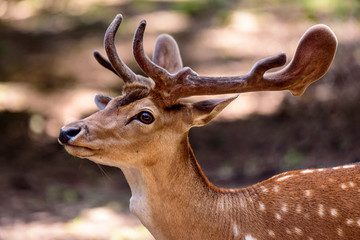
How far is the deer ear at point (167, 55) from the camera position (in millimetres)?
4359

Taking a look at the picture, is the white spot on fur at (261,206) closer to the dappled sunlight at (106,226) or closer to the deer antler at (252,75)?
the deer antler at (252,75)

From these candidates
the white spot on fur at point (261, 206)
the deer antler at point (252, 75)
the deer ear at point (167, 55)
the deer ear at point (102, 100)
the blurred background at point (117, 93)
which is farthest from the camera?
the blurred background at point (117, 93)

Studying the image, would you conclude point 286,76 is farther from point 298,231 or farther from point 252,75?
point 298,231

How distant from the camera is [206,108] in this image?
356 cm

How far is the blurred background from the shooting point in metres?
6.57

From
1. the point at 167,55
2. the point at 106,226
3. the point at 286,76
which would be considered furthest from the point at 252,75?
the point at 106,226

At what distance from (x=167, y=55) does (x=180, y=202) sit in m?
1.31

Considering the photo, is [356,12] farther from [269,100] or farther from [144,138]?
[144,138]

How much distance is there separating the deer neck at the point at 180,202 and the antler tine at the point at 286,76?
0.34 m

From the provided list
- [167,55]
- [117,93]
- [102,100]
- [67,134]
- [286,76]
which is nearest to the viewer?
[67,134]

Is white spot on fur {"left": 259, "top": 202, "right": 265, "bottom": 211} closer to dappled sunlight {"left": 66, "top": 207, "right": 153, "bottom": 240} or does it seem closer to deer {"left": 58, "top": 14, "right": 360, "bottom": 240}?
deer {"left": 58, "top": 14, "right": 360, "bottom": 240}

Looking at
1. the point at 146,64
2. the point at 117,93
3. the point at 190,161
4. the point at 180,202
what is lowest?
the point at 117,93

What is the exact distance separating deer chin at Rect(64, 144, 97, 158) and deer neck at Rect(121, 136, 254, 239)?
0.28 metres

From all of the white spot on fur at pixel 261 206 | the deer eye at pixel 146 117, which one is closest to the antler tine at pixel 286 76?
the deer eye at pixel 146 117
